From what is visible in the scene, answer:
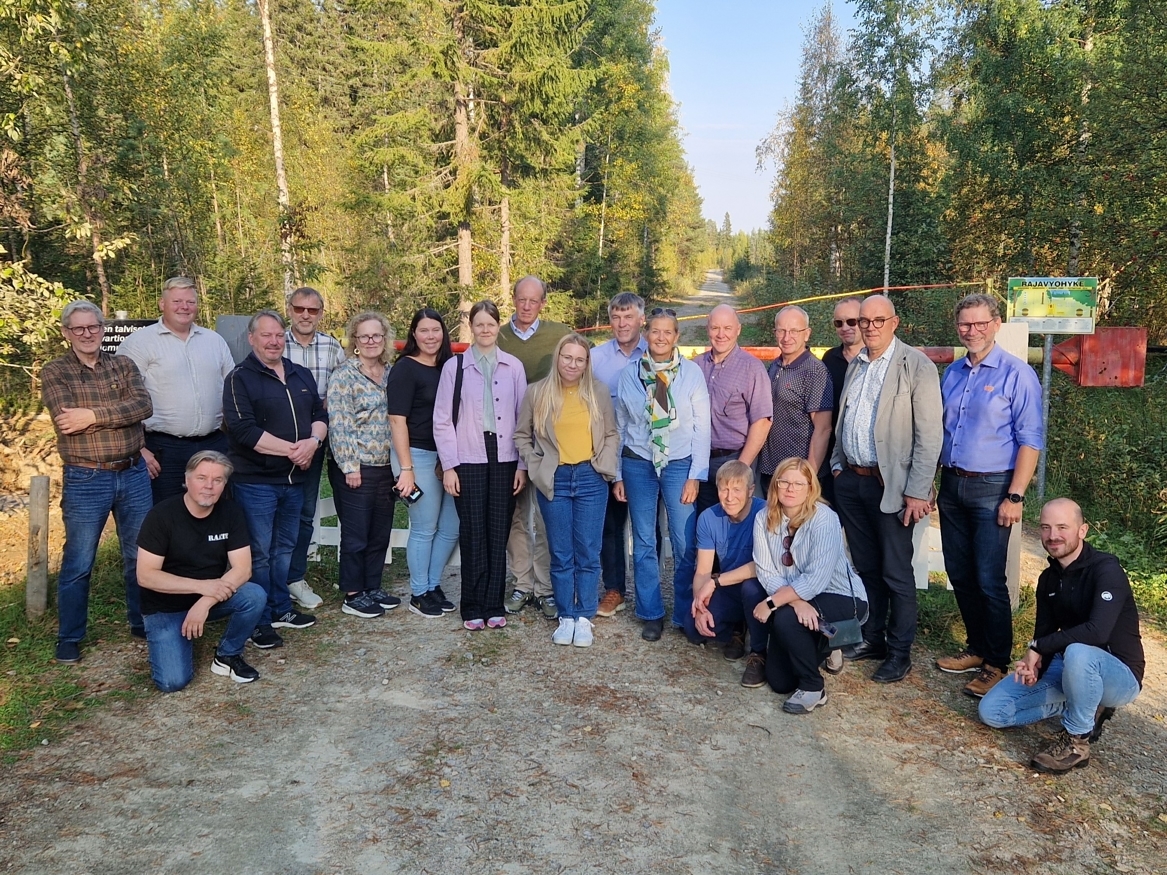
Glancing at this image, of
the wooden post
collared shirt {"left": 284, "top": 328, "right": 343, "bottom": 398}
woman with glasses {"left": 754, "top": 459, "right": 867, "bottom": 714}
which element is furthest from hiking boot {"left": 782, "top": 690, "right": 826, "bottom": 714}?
the wooden post

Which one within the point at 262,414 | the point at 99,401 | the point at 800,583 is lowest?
the point at 800,583

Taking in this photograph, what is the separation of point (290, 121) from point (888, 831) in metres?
22.0

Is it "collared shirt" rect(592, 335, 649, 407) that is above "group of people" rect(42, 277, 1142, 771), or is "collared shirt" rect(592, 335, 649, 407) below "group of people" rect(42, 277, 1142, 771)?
above

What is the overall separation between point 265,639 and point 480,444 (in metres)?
1.75

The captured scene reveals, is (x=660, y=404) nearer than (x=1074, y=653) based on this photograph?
No

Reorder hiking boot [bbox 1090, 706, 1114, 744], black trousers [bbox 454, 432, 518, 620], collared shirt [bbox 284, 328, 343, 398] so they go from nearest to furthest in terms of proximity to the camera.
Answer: hiking boot [bbox 1090, 706, 1114, 744]
black trousers [bbox 454, 432, 518, 620]
collared shirt [bbox 284, 328, 343, 398]

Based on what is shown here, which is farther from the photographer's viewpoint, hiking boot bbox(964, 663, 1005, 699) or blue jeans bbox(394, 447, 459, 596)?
blue jeans bbox(394, 447, 459, 596)

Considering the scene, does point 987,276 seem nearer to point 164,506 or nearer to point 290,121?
point 164,506

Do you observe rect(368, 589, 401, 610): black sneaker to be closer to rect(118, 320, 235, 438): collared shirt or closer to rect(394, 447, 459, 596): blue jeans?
rect(394, 447, 459, 596): blue jeans

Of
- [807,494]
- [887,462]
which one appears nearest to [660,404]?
[807,494]

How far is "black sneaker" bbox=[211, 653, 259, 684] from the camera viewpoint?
4180mm

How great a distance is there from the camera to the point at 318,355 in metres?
5.14

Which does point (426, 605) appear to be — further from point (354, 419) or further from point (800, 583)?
point (800, 583)

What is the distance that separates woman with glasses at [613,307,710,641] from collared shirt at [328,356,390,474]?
1.56 metres
